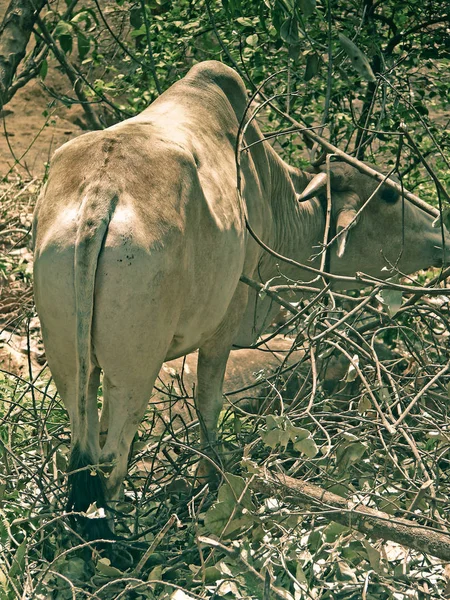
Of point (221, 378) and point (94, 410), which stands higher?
point (94, 410)

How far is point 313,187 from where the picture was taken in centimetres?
520

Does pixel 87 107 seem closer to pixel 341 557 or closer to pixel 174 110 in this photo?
pixel 174 110

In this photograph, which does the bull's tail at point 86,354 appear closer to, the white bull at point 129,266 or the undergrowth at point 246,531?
the white bull at point 129,266

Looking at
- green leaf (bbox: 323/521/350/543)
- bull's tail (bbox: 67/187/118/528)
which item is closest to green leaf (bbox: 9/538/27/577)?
bull's tail (bbox: 67/187/118/528)

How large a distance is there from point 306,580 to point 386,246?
242 cm

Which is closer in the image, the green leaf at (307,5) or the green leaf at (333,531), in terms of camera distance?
the green leaf at (333,531)

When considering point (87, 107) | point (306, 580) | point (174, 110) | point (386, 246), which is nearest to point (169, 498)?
point (306, 580)

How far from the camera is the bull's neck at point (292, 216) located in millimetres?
5027

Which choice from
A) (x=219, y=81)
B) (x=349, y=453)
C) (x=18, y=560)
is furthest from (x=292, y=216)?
(x=18, y=560)

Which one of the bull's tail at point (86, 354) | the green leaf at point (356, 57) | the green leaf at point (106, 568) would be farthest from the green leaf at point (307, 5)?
the green leaf at point (106, 568)

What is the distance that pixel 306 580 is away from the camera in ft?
10.6

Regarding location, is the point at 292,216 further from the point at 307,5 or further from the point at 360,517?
the point at 360,517

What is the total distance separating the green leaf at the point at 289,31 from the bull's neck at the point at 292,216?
137 centimetres

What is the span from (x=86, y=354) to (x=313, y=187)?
2.34 metres
